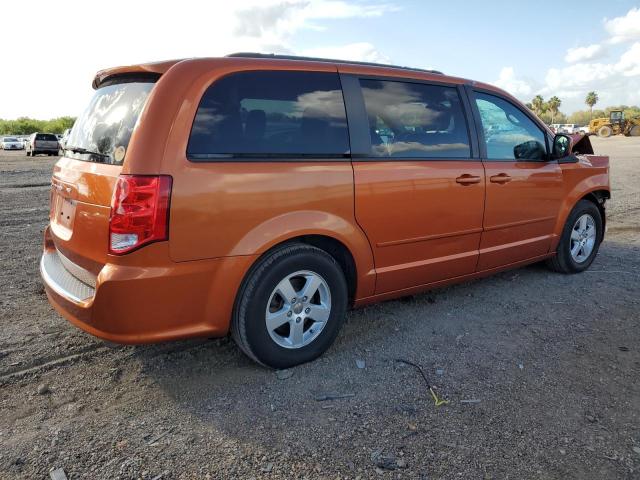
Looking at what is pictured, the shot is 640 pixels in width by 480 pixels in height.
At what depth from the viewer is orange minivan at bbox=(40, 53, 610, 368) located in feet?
8.82

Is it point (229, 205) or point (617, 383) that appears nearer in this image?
point (229, 205)

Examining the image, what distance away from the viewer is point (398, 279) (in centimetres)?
371

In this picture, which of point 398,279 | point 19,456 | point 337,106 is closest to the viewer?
point 19,456

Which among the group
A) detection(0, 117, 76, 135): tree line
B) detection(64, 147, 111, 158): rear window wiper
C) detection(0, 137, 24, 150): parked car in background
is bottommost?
detection(64, 147, 111, 158): rear window wiper

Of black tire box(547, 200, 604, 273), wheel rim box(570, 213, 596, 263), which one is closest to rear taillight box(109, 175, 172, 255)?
black tire box(547, 200, 604, 273)

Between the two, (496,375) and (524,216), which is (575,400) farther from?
(524,216)

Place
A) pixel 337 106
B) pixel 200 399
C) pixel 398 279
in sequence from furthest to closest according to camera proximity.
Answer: pixel 398 279, pixel 337 106, pixel 200 399

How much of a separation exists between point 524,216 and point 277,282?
257 centimetres

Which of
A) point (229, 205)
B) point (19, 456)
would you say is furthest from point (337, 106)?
point (19, 456)

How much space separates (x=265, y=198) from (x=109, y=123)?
105 cm

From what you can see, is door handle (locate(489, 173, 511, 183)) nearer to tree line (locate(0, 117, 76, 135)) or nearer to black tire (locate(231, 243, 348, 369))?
black tire (locate(231, 243, 348, 369))

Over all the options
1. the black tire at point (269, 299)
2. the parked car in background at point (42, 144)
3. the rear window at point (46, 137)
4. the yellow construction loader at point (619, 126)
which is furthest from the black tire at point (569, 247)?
the yellow construction loader at point (619, 126)

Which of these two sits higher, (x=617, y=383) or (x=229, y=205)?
(x=229, y=205)

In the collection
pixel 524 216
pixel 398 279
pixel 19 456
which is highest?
pixel 524 216
